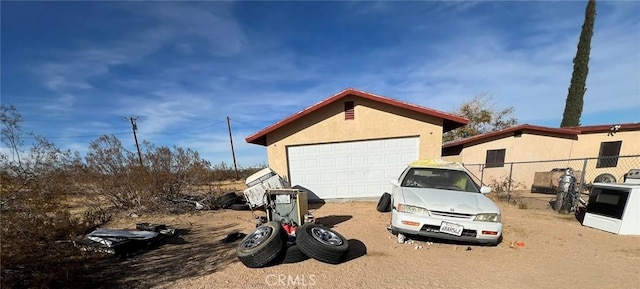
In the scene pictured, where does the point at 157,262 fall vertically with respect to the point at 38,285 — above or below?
below

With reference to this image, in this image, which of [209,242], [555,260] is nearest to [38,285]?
[209,242]

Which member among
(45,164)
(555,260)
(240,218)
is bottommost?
(240,218)

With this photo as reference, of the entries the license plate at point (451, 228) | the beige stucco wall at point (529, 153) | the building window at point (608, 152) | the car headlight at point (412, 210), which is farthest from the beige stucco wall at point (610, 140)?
the car headlight at point (412, 210)

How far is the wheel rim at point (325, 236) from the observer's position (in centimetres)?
391

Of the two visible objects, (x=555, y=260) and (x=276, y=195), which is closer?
(x=555, y=260)

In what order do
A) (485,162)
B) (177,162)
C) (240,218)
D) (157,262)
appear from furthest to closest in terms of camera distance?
1. (485,162)
2. (177,162)
3. (240,218)
4. (157,262)

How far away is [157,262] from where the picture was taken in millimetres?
4148

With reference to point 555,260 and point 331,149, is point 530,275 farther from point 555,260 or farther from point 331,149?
point 331,149

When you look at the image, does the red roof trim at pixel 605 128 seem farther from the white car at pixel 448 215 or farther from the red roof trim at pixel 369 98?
the white car at pixel 448 215

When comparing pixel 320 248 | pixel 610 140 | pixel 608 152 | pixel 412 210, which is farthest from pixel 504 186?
pixel 320 248

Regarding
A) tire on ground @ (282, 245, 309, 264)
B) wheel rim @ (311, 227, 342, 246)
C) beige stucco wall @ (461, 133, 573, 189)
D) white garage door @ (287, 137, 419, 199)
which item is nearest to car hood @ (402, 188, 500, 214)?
wheel rim @ (311, 227, 342, 246)

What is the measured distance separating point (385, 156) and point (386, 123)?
1.24 meters

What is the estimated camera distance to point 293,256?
381cm
